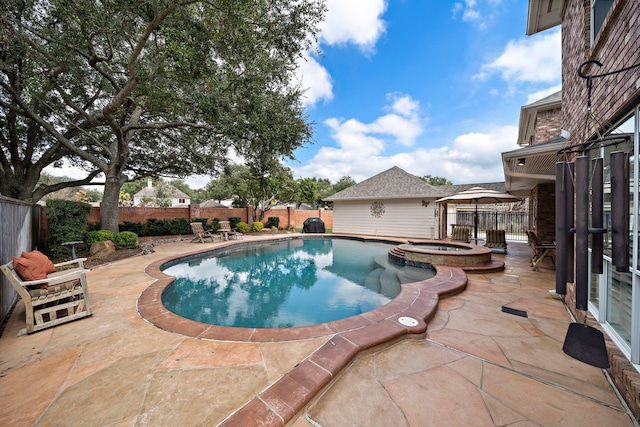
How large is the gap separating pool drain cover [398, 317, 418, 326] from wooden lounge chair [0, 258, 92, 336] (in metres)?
4.67

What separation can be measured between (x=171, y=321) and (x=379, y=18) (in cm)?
1195

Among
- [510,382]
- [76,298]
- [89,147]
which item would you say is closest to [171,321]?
[76,298]

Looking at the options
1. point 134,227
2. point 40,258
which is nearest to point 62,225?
point 134,227

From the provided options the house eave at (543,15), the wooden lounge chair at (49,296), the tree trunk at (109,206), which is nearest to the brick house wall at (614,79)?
the house eave at (543,15)

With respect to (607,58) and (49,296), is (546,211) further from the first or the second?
(49,296)

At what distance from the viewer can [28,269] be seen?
3205 mm

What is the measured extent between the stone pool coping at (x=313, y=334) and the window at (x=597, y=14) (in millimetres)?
4172

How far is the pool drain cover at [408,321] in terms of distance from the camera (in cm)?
315

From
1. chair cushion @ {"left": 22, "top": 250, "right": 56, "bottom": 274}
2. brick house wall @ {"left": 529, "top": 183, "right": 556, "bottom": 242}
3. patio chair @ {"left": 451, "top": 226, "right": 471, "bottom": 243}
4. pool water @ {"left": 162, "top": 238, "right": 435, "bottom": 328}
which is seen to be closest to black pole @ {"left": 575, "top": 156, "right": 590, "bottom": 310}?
pool water @ {"left": 162, "top": 238, "right": 435, "bottom": 328}

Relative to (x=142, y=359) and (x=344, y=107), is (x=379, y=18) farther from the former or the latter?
(x=142, y=359)

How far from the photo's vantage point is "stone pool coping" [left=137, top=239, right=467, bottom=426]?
6.01 feet

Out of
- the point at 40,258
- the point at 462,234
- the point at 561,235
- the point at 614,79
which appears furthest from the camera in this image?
the point at 462,234

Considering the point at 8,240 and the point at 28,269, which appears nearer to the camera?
the point at 28,269

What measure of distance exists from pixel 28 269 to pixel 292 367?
3.94 meters
